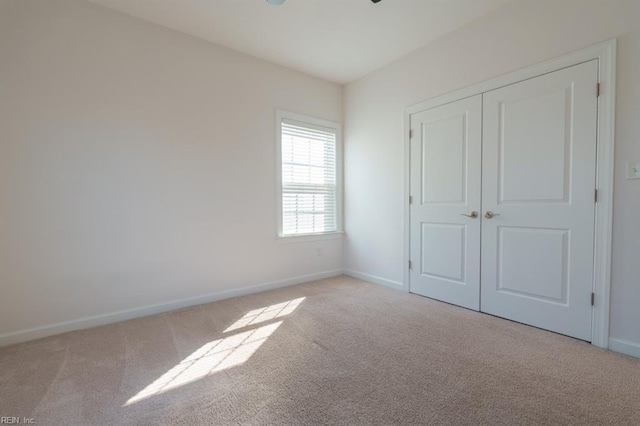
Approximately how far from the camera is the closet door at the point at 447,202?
289 cm

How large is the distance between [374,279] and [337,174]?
5.41 feet

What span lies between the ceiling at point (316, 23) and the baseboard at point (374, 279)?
2.87 metres

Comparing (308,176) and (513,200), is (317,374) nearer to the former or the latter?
(513,200)

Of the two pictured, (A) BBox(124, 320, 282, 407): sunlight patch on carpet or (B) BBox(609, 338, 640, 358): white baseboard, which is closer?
(A) BBox(124, 320, 282, 407): sunlight patch on carpet

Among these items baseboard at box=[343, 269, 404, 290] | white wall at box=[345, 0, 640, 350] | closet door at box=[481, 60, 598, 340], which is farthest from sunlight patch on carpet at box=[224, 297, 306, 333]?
closet door at box=[481, 60, 598, 340]

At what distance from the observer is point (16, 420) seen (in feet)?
4.72

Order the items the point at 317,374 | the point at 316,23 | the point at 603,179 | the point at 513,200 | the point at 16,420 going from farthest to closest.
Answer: the point at 316,23 → the point at 513,200 → the point at 603,179 → the point at 317,374 → the point at 16,420

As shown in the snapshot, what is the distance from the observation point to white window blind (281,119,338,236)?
383 cm

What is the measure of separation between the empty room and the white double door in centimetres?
2

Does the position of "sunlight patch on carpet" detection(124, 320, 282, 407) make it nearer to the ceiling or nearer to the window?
the window

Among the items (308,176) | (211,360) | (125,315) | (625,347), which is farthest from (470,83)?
(125,315)

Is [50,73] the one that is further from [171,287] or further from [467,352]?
[467,352]

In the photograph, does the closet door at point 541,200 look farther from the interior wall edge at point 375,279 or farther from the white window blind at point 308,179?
the white window blind at point 308,179

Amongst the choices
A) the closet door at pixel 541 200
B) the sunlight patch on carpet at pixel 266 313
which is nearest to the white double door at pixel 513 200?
the closet door at pixel 541 200
